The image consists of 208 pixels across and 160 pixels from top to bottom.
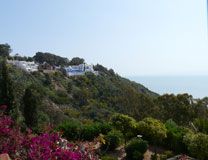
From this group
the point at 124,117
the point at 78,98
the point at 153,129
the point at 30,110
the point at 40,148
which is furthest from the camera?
the point at 78,98

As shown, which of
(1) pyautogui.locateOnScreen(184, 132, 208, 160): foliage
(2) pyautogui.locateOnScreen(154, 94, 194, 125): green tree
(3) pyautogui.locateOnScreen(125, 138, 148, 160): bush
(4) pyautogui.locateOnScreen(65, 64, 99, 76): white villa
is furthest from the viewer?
(4) pyautogui.locateOnScreen(65, 64, 99, 76): white villa

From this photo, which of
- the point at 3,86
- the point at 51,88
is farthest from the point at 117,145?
the point at 51,88

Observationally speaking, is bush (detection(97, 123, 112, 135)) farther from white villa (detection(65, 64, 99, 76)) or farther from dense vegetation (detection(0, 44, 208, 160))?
white villa (detection(65, 64, 99, 76))

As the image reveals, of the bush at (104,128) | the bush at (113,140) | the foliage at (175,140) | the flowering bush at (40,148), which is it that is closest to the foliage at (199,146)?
the foliage at (175,140)

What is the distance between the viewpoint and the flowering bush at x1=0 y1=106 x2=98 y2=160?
2.71 meters

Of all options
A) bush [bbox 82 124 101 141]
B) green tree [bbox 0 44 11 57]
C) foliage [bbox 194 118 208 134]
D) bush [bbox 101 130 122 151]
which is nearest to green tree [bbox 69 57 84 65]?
green tree [bbox 0 44 11 57]

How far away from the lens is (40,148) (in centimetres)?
280

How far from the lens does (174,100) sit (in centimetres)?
1639

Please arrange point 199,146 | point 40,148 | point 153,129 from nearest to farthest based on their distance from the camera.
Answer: point 40,148
point 199,146
point 153,129

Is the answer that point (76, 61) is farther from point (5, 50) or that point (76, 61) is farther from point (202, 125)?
point (202, 125)

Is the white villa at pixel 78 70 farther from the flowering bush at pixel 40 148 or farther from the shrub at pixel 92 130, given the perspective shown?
the flowering bush at pixel 40 148

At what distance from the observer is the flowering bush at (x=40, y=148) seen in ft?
8.89

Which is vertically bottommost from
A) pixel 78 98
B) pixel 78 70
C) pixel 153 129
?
pixel 78 98

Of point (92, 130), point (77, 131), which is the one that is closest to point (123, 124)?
point (92, 130)
